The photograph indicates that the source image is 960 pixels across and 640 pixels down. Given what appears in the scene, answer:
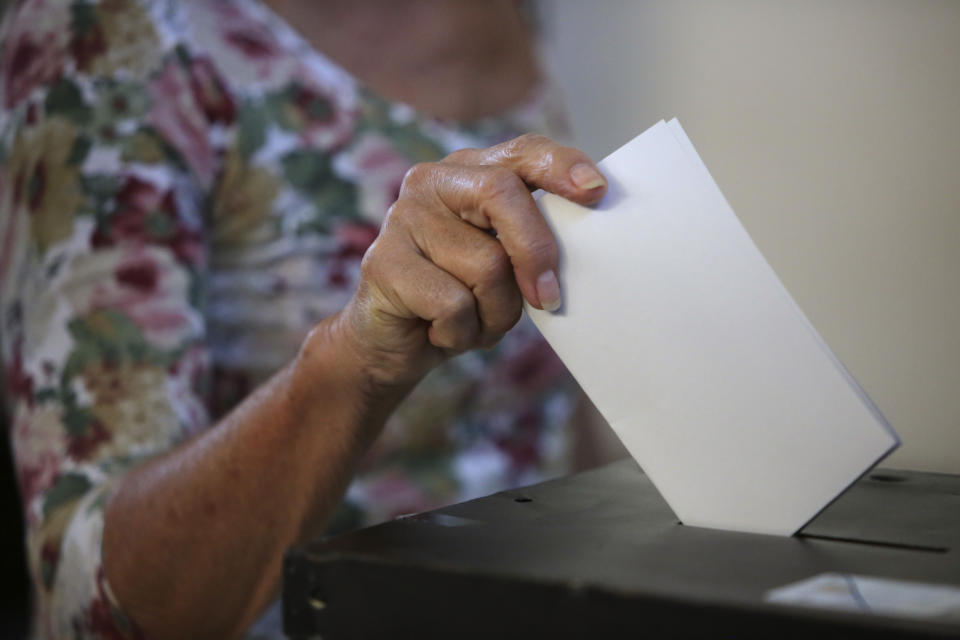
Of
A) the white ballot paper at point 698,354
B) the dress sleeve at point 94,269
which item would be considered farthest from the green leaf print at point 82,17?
the white ballot paper at point 698,354

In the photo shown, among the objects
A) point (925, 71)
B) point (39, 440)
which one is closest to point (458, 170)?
point (39, 440)

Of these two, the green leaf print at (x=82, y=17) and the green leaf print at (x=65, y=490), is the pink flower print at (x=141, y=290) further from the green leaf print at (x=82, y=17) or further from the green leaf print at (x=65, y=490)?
the green leaf print at (x=82, y=17)

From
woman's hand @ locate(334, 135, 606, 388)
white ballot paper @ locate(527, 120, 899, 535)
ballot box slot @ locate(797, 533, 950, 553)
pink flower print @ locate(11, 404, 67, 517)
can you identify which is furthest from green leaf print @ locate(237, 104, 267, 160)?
ballot box slot @ locate(797, 533, 950, 553)

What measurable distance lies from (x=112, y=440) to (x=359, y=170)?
0.42m

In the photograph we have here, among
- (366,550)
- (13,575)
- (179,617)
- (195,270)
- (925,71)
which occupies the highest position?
(925,71)

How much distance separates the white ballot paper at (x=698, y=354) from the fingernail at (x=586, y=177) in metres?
0.02

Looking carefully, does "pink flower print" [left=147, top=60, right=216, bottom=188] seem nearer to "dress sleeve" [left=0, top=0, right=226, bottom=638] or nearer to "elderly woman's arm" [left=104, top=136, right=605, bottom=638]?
"dress sleeve" [left=0, top=0, right=226, bottom=638]

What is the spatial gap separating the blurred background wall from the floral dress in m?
0.36

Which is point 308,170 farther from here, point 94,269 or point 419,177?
point 419,177

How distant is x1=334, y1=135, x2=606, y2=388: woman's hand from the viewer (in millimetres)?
578

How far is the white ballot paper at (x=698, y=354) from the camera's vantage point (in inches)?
21.0

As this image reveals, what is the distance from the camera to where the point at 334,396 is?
766 mm

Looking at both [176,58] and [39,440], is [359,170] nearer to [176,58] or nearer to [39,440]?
[176,58]

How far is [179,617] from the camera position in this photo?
86cm
